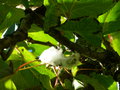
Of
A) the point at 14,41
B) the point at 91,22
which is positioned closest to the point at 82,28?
the point at 91,22

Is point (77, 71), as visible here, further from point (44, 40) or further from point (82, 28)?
point (82, 28)

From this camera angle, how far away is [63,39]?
0.74m

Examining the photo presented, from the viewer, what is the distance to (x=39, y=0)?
87 centimetres

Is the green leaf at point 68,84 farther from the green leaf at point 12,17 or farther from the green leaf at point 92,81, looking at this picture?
the green leaf at point 12,17

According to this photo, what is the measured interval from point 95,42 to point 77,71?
0.34 meters

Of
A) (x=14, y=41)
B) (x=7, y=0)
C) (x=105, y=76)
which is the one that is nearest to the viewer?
(x=14, y=41)

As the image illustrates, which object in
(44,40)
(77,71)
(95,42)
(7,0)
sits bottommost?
(77,71)

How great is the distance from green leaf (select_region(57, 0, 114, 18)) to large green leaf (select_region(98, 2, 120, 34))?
0.18ft

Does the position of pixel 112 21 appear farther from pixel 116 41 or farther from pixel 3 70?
pixel 3 70

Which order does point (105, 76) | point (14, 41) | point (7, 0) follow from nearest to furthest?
point (14, 41) < point (7, 0) < point (105, 76)

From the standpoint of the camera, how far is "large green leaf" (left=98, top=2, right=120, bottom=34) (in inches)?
28.1

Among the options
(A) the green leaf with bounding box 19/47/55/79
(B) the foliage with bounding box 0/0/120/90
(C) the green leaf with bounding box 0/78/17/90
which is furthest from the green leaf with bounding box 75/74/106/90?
(C) the green leaf with bounding box 0/78/17/90

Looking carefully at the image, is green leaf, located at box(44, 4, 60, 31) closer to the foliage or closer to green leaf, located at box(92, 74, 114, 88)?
the foliage

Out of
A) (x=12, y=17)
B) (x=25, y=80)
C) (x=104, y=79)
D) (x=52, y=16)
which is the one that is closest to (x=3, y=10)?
(x=12, y=17)
